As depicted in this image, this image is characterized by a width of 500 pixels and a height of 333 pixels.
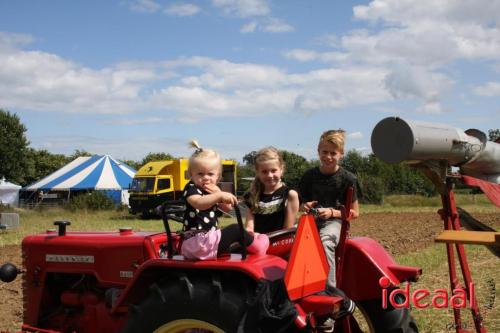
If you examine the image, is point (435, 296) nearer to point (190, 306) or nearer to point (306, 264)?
point (306, 264)

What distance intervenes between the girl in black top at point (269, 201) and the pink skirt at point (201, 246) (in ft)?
1.86

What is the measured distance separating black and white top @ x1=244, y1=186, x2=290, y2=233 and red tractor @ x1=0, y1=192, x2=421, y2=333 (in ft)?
0.89

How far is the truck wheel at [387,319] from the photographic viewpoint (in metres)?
3.66

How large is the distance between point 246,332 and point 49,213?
91.8ft

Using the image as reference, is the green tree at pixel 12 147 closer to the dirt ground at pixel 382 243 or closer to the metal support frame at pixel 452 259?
the dirt ground at pixel 382 243

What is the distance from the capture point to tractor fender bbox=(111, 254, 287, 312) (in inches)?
113

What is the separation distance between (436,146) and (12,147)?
1805 inches

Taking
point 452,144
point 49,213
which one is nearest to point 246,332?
point 452,144

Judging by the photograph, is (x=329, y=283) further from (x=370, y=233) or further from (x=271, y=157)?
(x=370, y=233)

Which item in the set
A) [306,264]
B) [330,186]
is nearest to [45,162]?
[330,186]

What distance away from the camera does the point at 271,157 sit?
141 inches

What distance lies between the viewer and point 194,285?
2941 millimetres

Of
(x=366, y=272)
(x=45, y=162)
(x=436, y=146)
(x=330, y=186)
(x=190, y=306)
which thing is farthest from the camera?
(x=45, y=162)

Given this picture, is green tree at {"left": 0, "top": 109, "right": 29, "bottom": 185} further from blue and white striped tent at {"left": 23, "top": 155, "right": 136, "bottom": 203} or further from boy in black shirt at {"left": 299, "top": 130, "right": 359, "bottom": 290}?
boy in black shirt at {"left": 299, "top": 130, "right": 359, "bottom": 290}
